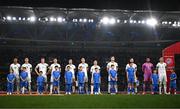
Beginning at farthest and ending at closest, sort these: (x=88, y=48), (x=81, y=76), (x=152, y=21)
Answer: (x=88, y=48) → (x=152, y=21) → (x=81, y=76)

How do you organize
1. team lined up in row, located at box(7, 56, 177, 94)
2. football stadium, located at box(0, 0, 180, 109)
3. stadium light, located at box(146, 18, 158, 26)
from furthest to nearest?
1. stadium light, located at box(146, 18, 158, 26)
2. football stadium, located at box(0, 0, 180, 109)
3. team lined up in row, located at box(7, 56, 177, 94)

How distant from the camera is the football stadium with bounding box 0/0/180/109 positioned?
1767cm

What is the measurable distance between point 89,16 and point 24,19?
6109mm

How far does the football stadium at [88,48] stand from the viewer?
696 inches

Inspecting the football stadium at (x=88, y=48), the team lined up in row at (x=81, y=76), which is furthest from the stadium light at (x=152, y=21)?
the team lined up in row at (x=81, y=76)

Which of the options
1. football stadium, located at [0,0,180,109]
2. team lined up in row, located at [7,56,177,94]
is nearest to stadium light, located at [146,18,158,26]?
football stadium, located at [0,0,180,109]

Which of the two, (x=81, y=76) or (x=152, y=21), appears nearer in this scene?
(x=81, y=76)

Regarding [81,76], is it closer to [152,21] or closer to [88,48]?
[152,21]

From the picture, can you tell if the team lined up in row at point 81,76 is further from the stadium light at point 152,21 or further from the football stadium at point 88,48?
the stadium light at point 152,21

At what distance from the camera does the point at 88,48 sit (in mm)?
34594

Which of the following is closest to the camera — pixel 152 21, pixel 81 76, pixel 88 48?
pixel 81 76

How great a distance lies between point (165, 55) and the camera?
18094 millimetres

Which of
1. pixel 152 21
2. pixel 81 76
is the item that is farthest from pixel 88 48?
pixel 81 76

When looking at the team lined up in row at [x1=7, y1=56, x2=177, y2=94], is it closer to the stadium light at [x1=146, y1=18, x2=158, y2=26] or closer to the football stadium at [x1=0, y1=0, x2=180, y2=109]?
the football stadium at [x1=0, y1=0, x2=180, y2=109]
